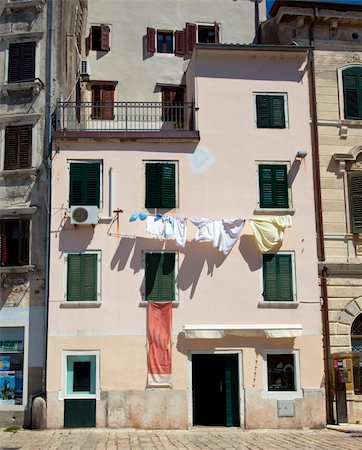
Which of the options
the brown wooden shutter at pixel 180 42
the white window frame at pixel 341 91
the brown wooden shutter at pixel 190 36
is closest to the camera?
the white window frame at pixel 341 91

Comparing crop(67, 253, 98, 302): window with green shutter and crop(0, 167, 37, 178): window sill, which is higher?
crop(0, 167, 37, 178): window sill

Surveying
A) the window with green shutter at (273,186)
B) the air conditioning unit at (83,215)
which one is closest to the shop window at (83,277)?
the air conditioning unit at (83,215)

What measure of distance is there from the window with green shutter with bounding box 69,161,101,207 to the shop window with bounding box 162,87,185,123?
4.76m

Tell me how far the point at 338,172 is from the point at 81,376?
1102cm

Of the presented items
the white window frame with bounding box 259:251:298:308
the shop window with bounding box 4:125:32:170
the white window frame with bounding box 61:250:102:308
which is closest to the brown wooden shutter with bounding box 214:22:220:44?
the shop window with bounding box 4:125:32:170

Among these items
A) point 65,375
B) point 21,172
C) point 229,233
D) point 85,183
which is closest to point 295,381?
point 229,233

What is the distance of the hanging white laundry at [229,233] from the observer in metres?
21.2

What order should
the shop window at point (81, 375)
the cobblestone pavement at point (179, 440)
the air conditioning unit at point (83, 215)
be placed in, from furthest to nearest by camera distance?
the air conditioning unit at point (83, 215), the shop window at point (81, 375), the cobblestone pavement at point (179, 440)

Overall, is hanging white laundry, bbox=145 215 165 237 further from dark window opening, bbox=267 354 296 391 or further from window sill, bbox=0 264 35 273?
dark window opening, bbox=267 354 296 391

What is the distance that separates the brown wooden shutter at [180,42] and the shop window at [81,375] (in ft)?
44.0

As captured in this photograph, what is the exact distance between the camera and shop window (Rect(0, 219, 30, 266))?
21.5 metres

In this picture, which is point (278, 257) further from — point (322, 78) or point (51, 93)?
point (51, 93)

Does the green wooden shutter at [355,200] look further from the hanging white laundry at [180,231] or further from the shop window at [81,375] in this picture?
the shop window at [81,375]

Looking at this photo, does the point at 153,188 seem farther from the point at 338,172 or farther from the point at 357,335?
the point at 357,335
